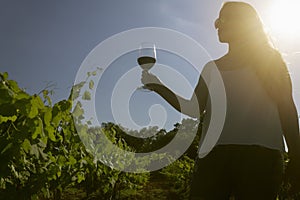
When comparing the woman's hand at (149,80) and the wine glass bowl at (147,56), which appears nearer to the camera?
the woman's hand at (149,80)

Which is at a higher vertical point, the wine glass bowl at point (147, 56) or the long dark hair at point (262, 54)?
the wine glass bowl at point (147, 56)

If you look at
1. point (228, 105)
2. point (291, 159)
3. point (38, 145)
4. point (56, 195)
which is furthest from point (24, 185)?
point (56, 195)

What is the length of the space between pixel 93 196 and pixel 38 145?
8.21 m

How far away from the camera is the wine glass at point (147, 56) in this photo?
229 centimetres

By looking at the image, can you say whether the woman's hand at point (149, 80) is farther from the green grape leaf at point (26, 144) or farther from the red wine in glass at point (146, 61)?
the green grape leaf at point (26, 144)

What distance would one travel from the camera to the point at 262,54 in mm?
1851

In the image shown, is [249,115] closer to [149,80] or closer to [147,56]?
[149,80]

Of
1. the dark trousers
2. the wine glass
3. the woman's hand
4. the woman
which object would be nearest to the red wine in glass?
the wine glass

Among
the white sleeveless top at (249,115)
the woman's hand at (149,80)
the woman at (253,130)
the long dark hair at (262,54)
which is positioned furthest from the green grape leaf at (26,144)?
the long dark hair at (262,54)

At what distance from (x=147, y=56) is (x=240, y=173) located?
93 cm

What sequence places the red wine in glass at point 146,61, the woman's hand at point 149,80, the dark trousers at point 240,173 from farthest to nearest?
the red wine in glass at point 146,61, the woman's hand at point 149,80, the dark trousers at point 240,173

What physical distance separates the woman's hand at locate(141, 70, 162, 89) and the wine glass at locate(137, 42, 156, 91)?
0.31 feet

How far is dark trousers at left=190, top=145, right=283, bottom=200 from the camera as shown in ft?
5.63

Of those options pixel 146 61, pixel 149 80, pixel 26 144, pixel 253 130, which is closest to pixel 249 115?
pixel 253 130
